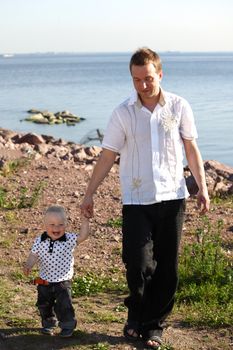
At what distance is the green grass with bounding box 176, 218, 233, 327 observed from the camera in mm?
6539

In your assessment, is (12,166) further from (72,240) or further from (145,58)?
(145,58)

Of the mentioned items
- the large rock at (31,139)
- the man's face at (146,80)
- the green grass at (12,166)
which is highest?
the man's face at (146,80)

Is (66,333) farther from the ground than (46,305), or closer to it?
closer to it

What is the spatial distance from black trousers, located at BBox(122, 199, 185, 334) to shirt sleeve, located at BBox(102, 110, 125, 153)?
1.41ft

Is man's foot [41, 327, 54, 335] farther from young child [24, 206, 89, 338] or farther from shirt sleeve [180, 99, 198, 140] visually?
shirt sleeve [180, 99, 198, 140]

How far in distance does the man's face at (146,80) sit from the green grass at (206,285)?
196 centimetres

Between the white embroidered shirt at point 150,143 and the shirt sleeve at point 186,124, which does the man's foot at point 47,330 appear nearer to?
the white embroidered shirt at point 150,143

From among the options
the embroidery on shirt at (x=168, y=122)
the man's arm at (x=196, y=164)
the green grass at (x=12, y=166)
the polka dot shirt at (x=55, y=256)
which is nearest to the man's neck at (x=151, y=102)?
the embroidery on shirt at (x=168, y=122)

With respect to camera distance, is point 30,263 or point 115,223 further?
point 115,223

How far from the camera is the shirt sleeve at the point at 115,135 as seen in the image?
223 inches

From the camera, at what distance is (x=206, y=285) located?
723cm

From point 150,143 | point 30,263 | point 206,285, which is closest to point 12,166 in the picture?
point 206,285

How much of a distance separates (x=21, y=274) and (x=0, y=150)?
21.1 feet

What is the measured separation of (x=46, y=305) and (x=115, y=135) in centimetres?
138
